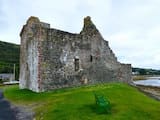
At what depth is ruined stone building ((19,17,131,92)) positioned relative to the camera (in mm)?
28781

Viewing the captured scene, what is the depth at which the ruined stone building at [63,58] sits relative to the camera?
2878 cm

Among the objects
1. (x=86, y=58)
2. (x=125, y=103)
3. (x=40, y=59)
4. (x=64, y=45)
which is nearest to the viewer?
(x=125, y=103)

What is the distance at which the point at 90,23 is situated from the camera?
3606 cm

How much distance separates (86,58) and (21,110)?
15.1 meters

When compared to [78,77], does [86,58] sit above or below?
above

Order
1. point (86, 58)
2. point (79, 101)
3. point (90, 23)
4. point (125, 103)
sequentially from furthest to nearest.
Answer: point (90, 23) → point (86, 58) → point (79, 101) → point (125, 103)

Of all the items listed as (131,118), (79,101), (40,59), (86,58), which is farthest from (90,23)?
(131,118)

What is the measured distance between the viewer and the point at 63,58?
Result: 30531 mm

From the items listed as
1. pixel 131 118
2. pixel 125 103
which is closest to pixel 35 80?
pixel 125 103

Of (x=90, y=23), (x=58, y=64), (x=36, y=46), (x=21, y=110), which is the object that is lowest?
(x=21, y=110)

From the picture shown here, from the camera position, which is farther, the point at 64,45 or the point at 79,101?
the point at 64,45

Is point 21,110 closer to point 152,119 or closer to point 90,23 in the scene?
point 152,119

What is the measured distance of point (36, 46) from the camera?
2909 cm

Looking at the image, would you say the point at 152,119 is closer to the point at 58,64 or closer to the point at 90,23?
the point at 58,64
